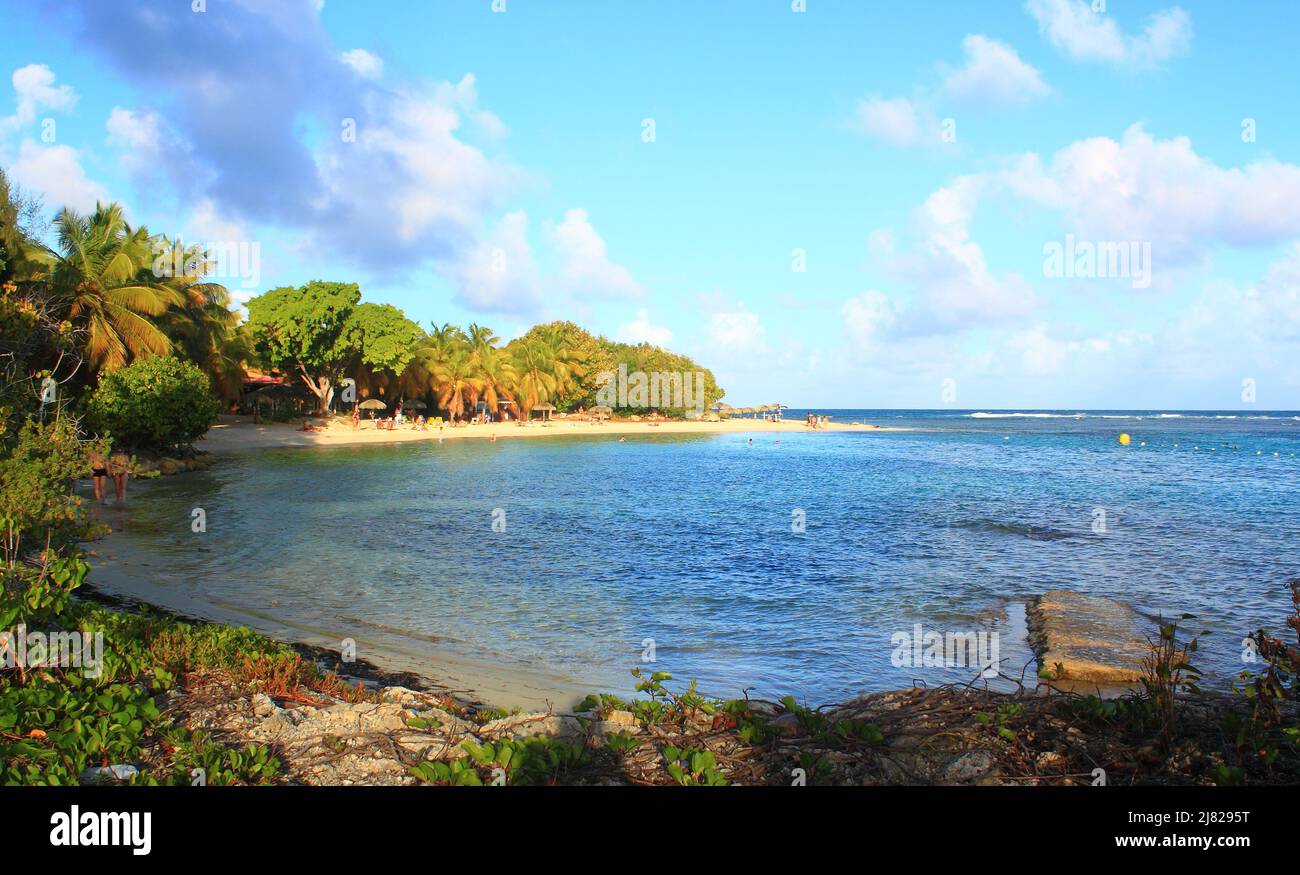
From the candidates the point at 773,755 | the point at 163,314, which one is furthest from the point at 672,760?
the point at 163,314

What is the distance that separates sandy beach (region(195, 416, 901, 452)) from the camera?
48.6 meters

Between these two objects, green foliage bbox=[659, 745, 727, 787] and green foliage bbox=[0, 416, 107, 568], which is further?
green foliage bbox=[0, 416, 107, 568]

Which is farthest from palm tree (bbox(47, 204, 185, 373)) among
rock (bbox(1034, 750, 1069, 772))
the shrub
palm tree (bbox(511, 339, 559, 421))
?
palm tree (bbox(511, 339, 559, 421))

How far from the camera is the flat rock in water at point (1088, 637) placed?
356 inches

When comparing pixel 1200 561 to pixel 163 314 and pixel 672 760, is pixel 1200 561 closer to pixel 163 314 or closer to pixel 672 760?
pixel 672 760

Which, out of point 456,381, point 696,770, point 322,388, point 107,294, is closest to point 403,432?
point 322,388

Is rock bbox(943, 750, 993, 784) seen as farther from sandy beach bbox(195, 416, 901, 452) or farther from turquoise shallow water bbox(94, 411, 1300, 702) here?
sandy beach bbox(195, 416, 901, 452)

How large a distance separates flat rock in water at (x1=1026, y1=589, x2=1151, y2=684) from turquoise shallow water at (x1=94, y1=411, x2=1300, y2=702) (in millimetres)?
544

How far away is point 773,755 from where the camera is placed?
4.94 m

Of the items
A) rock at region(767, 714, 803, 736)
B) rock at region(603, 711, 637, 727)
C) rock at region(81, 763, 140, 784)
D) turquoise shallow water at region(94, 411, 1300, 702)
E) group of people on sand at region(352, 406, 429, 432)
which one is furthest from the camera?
group of people on sand at region(352, 406, 429, 432)

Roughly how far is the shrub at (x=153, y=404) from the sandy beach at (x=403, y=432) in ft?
18.6

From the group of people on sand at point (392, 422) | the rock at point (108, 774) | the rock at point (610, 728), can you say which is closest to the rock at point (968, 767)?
the rock at point (610, 728)
